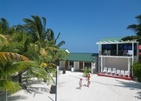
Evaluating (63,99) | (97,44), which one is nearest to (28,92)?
(63,99)

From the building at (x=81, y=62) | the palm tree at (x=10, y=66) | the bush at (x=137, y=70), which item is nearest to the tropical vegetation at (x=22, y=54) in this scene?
the palm tree at (x=10, y=66)

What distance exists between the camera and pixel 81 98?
1412 centimetres

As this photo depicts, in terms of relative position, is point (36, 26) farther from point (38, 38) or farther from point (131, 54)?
point (131, 54)

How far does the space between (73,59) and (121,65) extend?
919 centimetres

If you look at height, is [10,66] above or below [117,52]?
below

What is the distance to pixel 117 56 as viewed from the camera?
26141 mm

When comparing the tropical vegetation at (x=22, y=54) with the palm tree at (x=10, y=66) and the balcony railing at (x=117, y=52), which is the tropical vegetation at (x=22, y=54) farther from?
the balcony railing at (x=117, y=52)

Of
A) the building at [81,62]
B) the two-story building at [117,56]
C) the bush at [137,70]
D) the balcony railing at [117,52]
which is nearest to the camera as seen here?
the bush at [137,70]

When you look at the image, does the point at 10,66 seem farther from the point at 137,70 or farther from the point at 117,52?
the point at 117,52

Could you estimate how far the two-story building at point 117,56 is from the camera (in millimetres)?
24938

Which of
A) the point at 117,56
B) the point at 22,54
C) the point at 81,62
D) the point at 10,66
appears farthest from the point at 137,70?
the point at 10,66

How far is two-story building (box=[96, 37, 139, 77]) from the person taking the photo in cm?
2494

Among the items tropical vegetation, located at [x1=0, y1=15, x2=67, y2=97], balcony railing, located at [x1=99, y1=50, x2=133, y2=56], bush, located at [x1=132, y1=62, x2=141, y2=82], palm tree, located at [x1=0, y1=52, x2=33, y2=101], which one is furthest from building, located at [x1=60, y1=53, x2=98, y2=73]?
palm tree, located at [x1=0, y1=52, x2=33, y2=101]

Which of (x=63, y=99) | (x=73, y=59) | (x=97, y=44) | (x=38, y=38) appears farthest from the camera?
(x=73, y=59)
